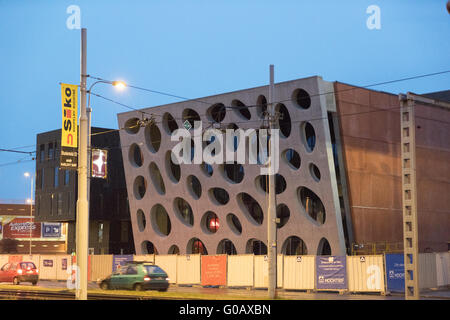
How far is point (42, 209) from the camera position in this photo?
237 ft

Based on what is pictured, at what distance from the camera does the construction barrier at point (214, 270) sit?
39219 millimetres

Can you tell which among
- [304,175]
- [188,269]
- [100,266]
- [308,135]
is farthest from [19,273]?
[308,135]

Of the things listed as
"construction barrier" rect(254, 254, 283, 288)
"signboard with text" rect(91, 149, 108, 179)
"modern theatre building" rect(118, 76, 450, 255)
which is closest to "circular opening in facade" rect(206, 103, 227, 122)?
"modern theatre building" rect(118, 76, 450, 255)

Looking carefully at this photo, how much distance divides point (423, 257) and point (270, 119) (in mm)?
10881

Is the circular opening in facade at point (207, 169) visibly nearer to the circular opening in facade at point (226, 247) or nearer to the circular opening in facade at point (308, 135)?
the circular opening in facade at point (226, 247)

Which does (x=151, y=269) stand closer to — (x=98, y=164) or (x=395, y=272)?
(x=98, y=164)

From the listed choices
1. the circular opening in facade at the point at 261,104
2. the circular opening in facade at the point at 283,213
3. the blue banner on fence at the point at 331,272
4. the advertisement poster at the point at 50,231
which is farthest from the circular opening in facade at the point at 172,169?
the advertisement poster at the point at 50,231

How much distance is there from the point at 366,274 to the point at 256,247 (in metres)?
19.3

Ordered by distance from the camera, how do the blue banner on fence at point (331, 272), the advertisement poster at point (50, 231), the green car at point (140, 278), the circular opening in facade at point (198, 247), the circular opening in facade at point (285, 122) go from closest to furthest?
1. the green car at point (140, 278)
2. the blue banner on fence at point (331, 272)
3. the circular opening in facade at point (285, 122)
4. the circular opening in facade at point (198, 247)
5. the advertisement poster at point (50, 231)

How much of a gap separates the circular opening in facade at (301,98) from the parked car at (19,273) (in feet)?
66.4

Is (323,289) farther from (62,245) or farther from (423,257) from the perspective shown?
(62,245)

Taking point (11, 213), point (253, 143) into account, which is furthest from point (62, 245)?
point (253, 143)

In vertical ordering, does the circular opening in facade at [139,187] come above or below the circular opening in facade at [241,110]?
below

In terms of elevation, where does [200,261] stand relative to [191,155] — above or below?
below
